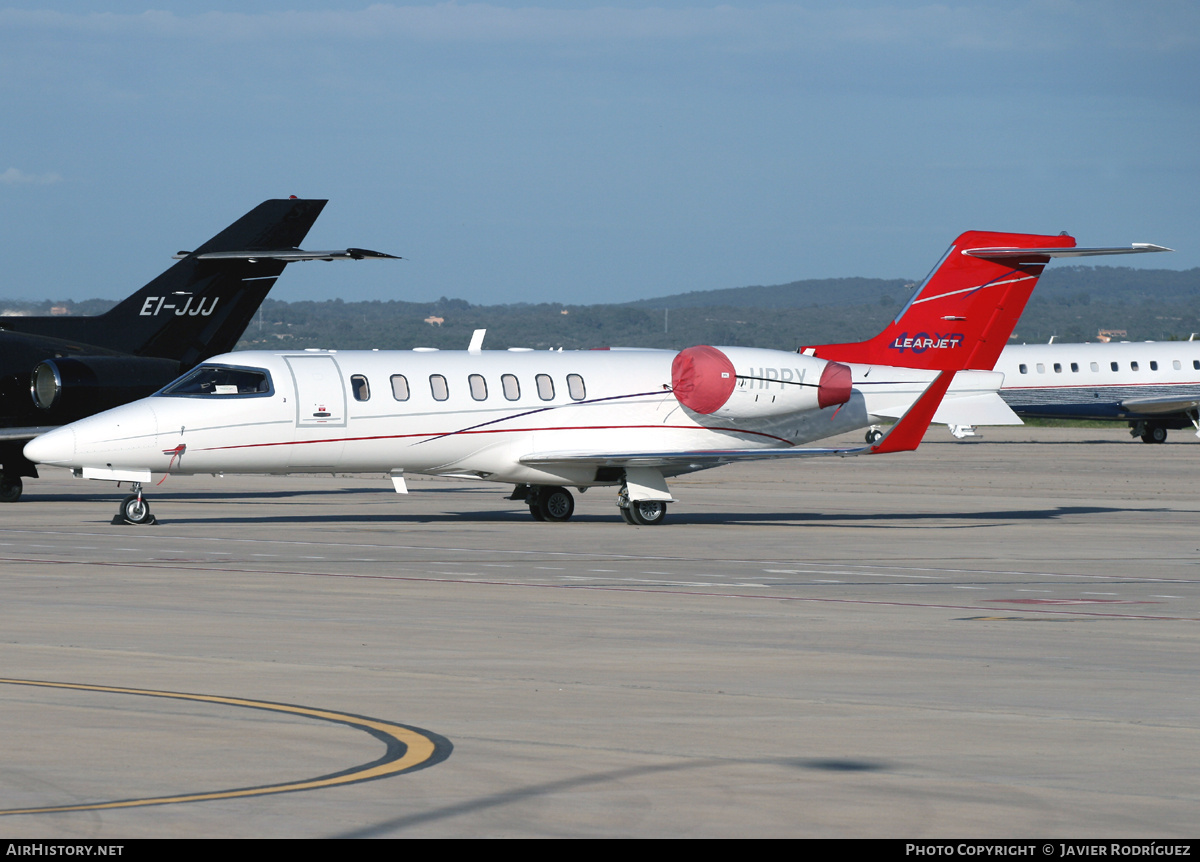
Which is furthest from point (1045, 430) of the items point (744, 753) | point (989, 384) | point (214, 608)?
point (744, 753)

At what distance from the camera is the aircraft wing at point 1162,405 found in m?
64.3

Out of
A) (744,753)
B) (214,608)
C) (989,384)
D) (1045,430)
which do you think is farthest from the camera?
(1045,430)

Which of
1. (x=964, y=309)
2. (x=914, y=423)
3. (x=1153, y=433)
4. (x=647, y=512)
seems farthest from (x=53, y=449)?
(x=1153, y=433)

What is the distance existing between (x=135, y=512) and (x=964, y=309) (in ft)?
51.4

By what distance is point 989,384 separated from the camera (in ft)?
104

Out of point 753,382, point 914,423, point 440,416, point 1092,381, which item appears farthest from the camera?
point 1092,381

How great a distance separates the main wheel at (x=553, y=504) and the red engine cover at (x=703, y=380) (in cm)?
287

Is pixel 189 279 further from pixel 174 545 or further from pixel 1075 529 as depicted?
pixel 1075 529

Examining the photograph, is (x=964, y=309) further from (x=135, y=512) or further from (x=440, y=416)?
(x=135, y=512)

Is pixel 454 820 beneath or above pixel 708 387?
beneath

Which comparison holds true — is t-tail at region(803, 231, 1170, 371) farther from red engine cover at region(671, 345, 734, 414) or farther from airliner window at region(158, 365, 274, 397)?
airliner window at region(158, 365, 274, 397)

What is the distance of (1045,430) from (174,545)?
2519 inches

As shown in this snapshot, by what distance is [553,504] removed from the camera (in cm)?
3077

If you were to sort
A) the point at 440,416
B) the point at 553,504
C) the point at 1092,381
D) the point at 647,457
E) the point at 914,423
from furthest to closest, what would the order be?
1. the point at 1092,381
2. the point at 553,504
3. the point at 647,457
4. the point at 440,416
5. the point at 914,423
